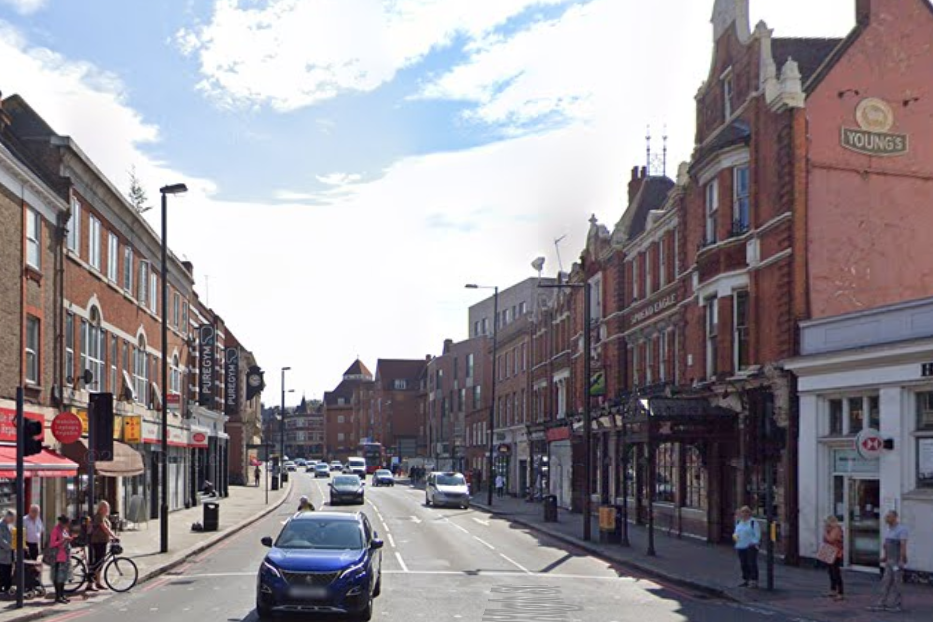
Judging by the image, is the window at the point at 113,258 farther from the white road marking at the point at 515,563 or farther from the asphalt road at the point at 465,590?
the white road marking at the point at 515,563

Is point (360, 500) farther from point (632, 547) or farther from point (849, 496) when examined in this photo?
point (849, 496)

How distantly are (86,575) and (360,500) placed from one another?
1407 inches

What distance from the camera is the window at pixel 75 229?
1183 inches

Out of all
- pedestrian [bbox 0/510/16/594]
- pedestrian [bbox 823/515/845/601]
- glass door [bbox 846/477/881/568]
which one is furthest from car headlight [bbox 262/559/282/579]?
glass door [bbox 846/477/881/568]

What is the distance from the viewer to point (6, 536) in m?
19.3

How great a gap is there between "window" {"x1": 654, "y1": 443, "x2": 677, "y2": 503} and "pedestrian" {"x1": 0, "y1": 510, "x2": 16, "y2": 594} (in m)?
22.4

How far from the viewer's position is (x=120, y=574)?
21.3 meters

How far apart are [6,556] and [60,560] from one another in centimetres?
106

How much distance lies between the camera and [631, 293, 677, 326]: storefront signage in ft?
122

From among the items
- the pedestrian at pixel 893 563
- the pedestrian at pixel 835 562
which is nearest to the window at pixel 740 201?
the pedestrian at pixel 835 562

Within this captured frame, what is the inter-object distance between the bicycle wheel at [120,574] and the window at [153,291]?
2266 cm

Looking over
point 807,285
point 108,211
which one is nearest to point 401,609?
point 807,285

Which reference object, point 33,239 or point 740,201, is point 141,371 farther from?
point 740,201

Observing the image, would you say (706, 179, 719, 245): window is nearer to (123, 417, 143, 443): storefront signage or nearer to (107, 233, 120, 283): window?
(107, 233, 120, 283): window
